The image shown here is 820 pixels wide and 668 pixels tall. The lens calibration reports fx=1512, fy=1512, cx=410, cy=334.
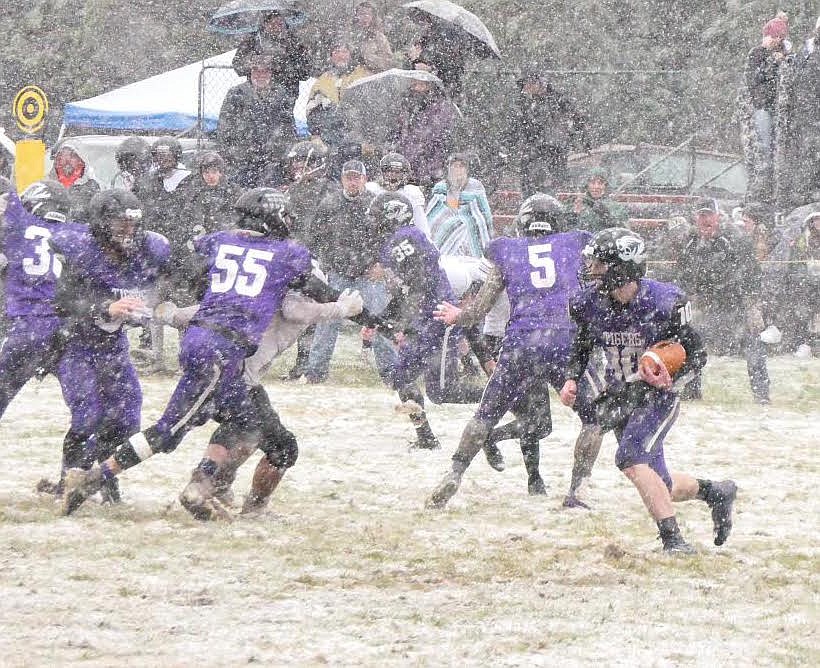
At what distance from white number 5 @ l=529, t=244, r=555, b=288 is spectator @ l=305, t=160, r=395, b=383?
4.66m

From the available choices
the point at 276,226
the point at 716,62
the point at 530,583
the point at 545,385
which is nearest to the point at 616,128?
the point at 716,62

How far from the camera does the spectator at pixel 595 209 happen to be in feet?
49.8

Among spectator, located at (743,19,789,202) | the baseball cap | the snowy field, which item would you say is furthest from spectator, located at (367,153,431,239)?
spectator, located at (743,19,789,202)

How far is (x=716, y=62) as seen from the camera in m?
22.9

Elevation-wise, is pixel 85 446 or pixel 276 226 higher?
pixel 276 226

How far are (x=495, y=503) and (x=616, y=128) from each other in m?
12.1

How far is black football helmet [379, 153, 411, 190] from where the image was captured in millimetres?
12938

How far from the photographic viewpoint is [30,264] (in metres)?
9.02

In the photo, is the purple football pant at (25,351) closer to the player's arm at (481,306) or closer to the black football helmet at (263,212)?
the black football helmet at (263,212)

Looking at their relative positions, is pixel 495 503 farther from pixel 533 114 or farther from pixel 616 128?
pixel 616 128

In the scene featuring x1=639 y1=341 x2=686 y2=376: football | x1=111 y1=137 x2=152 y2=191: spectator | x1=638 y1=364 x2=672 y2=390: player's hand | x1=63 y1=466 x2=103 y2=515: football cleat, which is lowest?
x1=63 y1=466 x2=103 y2=515: football cleat

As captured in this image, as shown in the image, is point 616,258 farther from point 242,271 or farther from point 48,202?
point 48,202

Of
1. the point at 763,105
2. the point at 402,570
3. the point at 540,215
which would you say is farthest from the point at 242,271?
the point at 763,105

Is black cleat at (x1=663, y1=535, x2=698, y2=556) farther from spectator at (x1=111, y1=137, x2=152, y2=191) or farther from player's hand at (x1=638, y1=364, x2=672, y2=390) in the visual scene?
spectator at (x1=111, y1=137, x2=152, y2=191)
